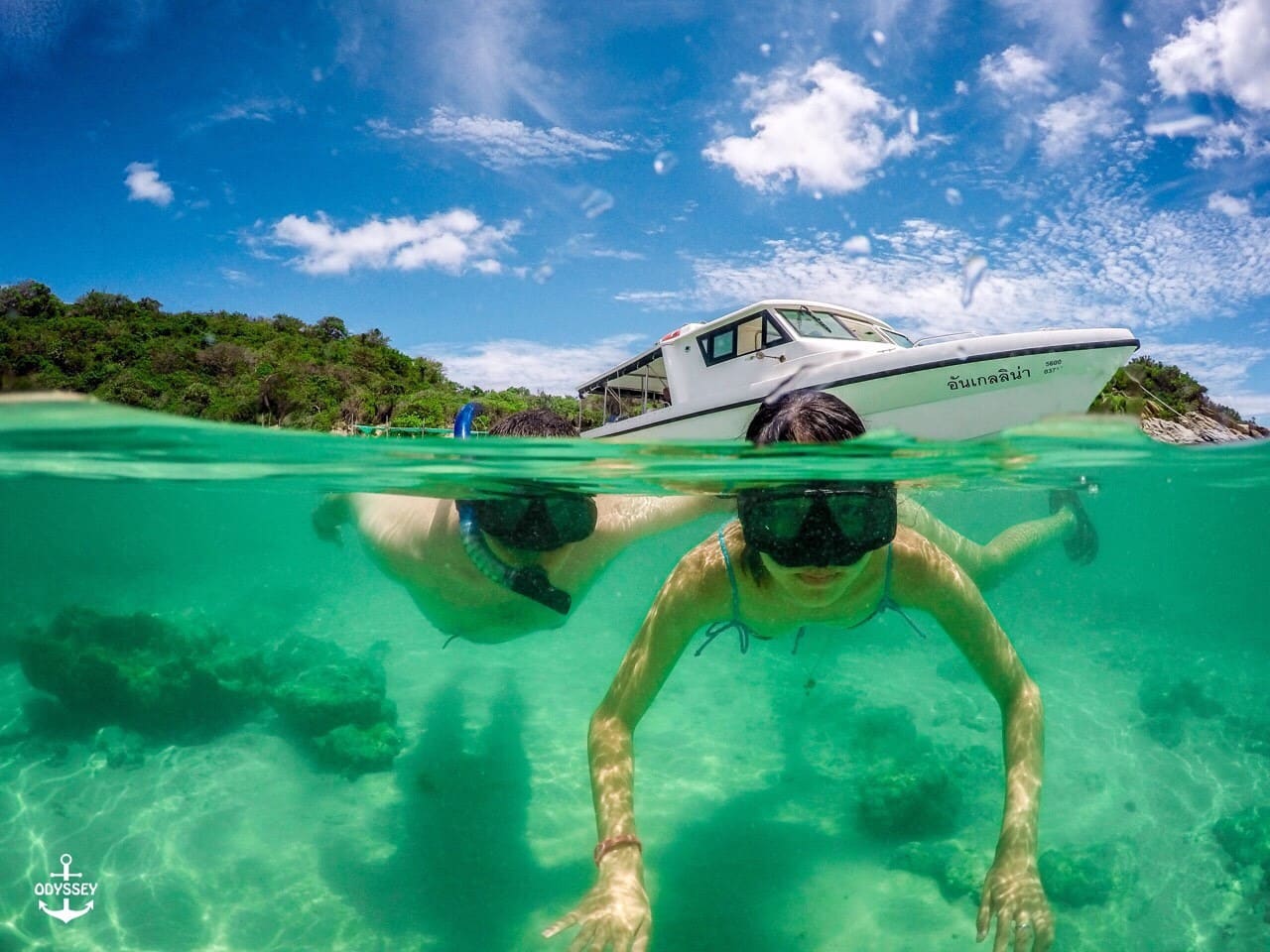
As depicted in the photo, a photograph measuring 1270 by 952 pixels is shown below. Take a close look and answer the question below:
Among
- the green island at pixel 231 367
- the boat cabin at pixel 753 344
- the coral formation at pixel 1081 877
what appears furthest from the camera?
the green island at pixel 231 367

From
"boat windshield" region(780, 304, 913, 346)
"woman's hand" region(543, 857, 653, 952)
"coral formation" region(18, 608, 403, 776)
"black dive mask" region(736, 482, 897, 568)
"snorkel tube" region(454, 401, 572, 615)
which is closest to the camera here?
"woman's hand" region(543, 857, 653, 952)

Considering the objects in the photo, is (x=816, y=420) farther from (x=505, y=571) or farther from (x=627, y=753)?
(x=505, y=571)

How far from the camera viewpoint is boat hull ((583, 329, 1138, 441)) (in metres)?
9.21

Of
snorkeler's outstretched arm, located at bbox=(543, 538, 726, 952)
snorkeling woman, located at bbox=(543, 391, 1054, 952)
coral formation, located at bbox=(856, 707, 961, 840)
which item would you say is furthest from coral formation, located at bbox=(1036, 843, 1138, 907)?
snorkeler's outstretched arm, located at bbox=(543, 538, 726, 952)

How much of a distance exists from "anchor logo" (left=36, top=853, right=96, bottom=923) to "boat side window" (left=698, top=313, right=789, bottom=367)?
11253 millimetres

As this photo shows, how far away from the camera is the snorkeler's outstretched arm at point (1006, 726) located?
10.6ft

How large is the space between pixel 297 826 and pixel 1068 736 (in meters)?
11.1

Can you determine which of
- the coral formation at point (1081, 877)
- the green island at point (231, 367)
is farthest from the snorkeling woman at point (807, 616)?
the green island at point (231, 367)

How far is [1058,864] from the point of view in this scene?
6203 mm

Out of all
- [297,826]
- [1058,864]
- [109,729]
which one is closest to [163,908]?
[297,826]

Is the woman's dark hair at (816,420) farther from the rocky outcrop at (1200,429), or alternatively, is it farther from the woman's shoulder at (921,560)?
the rocky outcrop at (1200,429)

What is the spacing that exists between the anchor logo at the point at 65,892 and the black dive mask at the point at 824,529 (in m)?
6.83

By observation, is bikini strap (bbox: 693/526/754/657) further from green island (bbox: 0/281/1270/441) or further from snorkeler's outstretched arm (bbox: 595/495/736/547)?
green island (bbox: 0/281/1270/441)

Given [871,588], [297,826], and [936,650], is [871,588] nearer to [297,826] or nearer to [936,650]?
A: [297,826]
